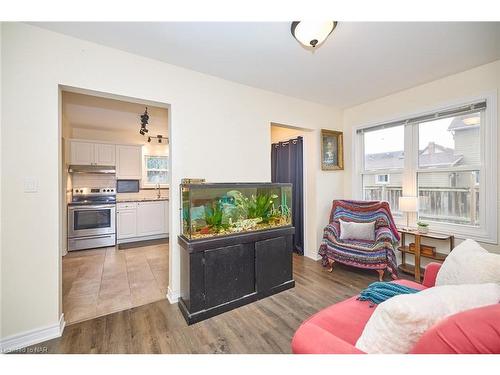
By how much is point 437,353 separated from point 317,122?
3230 millimetres

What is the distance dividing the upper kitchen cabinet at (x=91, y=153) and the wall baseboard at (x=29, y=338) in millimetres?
3442

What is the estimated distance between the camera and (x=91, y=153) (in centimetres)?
434

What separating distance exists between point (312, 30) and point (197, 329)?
8.22ft

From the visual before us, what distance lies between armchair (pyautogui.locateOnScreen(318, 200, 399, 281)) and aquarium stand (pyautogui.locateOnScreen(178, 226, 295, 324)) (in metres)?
0.86

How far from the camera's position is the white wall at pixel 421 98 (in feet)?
7.74

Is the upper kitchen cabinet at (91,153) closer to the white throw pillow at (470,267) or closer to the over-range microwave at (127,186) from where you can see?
the over-range microwave at (127,186)

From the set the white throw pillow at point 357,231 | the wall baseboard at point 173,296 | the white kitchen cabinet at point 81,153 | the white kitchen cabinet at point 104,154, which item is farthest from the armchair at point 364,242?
the white kitchen cabinet at point 81,153

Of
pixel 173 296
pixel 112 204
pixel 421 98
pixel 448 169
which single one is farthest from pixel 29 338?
pixel 421 98

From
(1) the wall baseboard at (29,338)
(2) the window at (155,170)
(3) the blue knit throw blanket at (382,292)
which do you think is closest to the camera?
(3) the blue knit throw blanket at (382,292)

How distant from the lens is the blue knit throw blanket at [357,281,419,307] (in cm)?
141

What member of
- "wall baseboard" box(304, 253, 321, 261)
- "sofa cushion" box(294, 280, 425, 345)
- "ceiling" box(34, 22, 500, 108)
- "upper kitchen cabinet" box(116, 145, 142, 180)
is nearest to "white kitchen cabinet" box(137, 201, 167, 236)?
"upper kitchen cabinet" box(116, 145, 142, 180)

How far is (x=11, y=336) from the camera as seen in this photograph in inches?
63.1

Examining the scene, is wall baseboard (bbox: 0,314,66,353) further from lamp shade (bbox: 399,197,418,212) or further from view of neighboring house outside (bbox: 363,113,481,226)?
view of neighboring house outside (bbox: 363,113,481,226)

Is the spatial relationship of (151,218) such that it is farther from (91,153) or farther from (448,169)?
(448,169)
